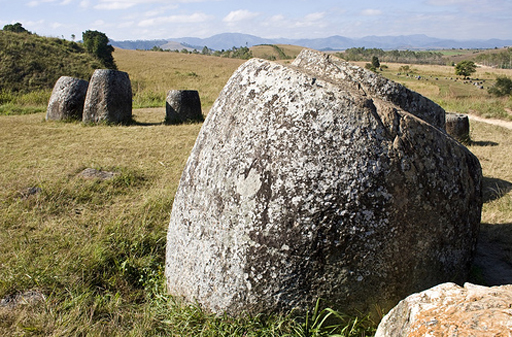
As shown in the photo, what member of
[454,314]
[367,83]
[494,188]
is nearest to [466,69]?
[494,188]

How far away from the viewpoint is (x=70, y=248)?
11.8ft

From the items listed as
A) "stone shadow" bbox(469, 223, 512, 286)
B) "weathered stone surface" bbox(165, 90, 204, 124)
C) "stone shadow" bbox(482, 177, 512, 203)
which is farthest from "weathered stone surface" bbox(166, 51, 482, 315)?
"weathered stone surface" bbox(165, 90, 204, 124)

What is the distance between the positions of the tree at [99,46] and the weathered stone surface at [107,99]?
23.0m

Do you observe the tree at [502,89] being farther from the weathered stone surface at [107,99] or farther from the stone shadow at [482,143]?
the weathered stone surface at [107,99]

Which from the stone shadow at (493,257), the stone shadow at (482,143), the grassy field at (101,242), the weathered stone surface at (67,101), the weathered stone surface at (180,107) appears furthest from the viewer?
the weathered stone surface at (180,107)

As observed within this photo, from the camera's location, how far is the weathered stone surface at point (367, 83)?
2902 millimetres

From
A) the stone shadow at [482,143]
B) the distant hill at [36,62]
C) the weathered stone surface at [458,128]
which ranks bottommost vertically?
the stone shadow at [482,143]

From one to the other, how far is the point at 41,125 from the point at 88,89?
6.58 feet

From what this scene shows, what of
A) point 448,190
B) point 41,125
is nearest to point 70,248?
point 448,190

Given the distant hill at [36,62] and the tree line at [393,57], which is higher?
the tree line at [393,57]

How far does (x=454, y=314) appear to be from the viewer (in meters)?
1.69

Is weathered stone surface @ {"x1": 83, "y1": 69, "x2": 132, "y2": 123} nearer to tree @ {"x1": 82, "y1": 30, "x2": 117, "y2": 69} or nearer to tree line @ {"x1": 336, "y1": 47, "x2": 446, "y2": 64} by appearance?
tree @ {"x1": 82, "y1": 30, "x2": 117, "y2": 69}

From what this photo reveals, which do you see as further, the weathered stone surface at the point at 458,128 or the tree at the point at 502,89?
the tree at the point at 502,89

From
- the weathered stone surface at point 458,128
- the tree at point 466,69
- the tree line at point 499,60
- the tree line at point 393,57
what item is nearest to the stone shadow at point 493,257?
the weathered stone surface at point 458,128
